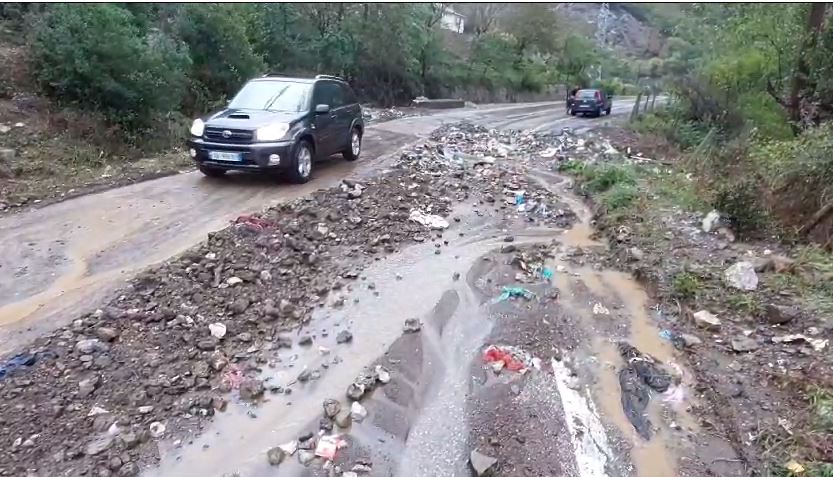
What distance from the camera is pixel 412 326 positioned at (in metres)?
5.82

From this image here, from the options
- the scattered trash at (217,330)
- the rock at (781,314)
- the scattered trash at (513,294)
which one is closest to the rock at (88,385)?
the scattered trash at (217,330)

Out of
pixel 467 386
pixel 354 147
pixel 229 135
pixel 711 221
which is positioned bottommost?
pixel 467 386

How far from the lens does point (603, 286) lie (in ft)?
23.4

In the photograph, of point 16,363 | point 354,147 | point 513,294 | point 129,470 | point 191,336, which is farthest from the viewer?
point 354,147

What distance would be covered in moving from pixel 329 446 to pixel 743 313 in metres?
4.45

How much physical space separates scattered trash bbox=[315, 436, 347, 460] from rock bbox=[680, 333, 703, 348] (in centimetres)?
351

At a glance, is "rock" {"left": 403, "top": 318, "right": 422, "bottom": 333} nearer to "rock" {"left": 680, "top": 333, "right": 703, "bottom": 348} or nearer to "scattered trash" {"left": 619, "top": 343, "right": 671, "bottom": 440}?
"scattered trash" {"left": 619, "top": 343, "right": 671, "bottom": 440}

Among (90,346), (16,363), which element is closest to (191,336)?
(90,346)

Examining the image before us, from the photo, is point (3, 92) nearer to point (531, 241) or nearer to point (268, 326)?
point (268, 326)

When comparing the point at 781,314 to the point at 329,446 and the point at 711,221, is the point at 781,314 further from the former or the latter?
the point at 329,446

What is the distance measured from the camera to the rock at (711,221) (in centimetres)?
801

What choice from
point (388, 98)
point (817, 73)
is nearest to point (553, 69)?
point (388, 98)

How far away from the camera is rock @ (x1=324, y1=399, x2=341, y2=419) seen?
4.41 meters

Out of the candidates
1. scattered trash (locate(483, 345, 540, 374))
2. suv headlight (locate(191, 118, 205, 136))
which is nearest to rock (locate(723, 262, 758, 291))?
scattered trash (locate(483, 345, 540, 374))
